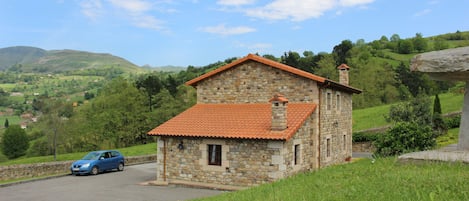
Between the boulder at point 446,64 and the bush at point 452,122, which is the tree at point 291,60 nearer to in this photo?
the bush at point 452,122

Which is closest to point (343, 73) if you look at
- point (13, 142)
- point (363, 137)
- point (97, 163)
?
point (363, 137)

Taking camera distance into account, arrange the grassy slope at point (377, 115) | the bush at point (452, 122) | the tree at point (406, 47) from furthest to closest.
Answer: the tree at point (406, 47) < the grassy slope at point (377, 115) < the bush at point (452, 122)

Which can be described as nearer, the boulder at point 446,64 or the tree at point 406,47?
the boulder at point 446,64

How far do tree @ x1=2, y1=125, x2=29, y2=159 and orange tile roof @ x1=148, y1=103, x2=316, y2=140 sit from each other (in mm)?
49760

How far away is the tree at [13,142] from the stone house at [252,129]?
49.5m

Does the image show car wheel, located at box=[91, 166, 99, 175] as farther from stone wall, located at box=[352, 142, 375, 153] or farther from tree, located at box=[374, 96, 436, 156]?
stone wall, located at box=[352, 142, 375, 153]

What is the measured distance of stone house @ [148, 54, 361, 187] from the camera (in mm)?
16891

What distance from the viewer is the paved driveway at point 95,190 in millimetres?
15875

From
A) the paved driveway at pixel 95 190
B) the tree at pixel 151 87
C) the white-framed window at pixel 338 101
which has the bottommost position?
the paved driveway at pixel 95 190

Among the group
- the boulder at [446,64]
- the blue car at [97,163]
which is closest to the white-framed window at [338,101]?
the boulder at [446,64]

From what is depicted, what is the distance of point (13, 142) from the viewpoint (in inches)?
2365

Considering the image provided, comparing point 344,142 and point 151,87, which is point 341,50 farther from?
point 344,142

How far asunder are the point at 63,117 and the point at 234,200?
4496 cm

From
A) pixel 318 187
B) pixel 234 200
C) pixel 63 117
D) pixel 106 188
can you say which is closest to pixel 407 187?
pixel 318 187
